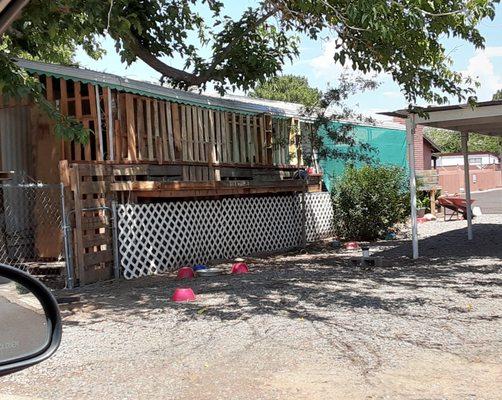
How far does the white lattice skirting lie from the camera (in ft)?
36.9

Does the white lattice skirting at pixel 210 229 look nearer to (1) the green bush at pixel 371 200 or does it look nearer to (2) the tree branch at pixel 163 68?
(1) the green bush at pixel 371 200

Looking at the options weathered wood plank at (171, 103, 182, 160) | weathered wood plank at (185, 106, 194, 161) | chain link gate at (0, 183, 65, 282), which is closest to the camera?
chain link gate at (0, 183, 65, 282)

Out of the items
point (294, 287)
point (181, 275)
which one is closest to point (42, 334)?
point (294, 287)

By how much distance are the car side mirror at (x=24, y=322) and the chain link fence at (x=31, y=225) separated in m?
9.19

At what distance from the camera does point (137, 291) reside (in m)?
9.27

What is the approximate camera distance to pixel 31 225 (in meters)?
11.8

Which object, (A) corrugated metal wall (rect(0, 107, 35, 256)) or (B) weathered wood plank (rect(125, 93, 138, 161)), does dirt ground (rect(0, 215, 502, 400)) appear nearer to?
(B) weathered wood plank (rect(125, 93, 138, 161))

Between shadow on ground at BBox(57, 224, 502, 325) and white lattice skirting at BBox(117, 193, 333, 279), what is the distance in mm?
708

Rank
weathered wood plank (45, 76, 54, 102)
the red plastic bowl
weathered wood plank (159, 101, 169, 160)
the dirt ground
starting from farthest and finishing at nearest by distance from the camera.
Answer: weathered wood plank (159, 101, 169, 160), weathered wood plank (45, 76, 54, 102), the red plastic bowl, the dirt ground

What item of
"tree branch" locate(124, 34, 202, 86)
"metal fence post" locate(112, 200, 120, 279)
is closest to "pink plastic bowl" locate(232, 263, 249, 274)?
"metal fence post" locate(112, 200, 120, 279)

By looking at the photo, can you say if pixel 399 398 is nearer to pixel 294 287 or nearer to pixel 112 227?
pixel 294 287

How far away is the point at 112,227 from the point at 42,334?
27.7 feet

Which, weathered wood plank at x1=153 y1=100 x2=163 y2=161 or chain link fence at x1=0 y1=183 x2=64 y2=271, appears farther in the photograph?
weathered wood plank at x1=153 y1=100 x2=163 y2=161

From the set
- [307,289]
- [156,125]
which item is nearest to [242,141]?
[156,125]
